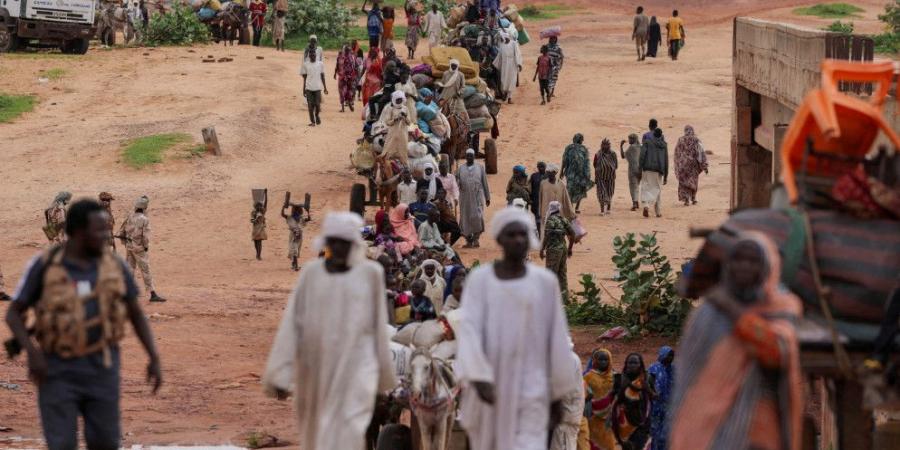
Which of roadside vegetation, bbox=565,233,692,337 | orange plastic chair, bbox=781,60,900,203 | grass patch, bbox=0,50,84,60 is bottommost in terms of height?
roadside vegetation, bbox=565,233,692,337

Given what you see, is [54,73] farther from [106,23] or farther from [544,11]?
[544,11]

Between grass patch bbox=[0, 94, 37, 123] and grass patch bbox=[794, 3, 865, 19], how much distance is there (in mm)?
26397

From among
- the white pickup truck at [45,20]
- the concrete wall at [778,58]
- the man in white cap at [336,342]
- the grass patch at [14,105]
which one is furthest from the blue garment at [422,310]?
the white pickup truck at [45,20]

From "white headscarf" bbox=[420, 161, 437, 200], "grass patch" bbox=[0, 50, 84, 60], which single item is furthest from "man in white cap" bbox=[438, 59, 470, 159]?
"grass patch" bbox=[0, 50, 84, 60]

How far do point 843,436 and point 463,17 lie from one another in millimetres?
29386

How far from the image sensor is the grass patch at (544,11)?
5572cm

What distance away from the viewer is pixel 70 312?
25.7ft

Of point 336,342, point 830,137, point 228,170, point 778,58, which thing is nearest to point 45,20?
point 228,170

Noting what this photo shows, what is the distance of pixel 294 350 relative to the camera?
847 cm

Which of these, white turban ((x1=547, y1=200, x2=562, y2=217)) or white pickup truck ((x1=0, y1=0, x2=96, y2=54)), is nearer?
white turban ((x1=547, y1=200, x2=562, y2=217))

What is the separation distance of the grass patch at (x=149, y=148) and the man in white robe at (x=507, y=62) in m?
6.72

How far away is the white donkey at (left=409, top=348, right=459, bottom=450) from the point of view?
10.6 m

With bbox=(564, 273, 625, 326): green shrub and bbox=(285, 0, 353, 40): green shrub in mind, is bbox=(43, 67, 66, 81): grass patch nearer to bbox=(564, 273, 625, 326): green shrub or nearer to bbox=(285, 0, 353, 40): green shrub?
bbox=(285, 0, 353, 40): green shrub

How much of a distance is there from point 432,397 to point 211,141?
2130cm
